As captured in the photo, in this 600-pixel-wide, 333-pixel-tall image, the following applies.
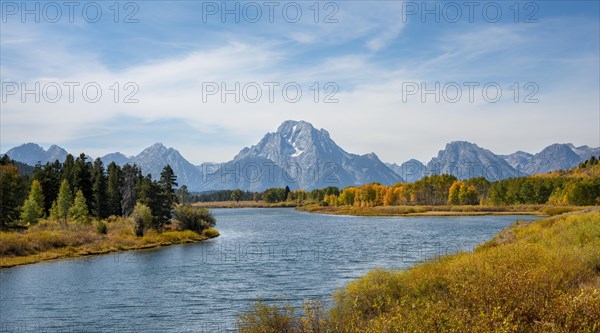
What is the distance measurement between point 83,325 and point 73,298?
883 cm

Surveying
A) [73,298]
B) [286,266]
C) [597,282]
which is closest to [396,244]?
[286,266]

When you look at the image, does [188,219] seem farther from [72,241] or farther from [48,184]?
[48,184]

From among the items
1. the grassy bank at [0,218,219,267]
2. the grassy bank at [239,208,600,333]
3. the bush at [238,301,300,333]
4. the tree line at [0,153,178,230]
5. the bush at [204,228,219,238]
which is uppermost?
the tree line at [0,153,178,230]

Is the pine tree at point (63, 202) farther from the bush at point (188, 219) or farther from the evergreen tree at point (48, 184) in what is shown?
the bush at point (188, 219)

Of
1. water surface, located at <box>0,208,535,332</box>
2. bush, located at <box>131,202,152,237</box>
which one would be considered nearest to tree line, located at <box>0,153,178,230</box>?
bush, located at <box>131,202,152,237</box>

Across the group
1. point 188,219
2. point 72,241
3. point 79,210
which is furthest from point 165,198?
point 72,241

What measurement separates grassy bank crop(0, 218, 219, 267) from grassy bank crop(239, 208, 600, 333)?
46.3 m

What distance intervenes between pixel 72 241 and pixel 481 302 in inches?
2579

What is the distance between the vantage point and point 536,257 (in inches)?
928

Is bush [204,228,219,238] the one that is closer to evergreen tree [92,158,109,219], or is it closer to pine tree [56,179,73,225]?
pine tree [56,179,73,225]

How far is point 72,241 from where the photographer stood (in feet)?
223

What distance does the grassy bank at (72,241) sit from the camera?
58.6 m

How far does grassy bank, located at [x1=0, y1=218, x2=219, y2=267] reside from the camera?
2307 inches

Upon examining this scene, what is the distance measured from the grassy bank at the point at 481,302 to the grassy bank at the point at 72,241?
46.3 metres
